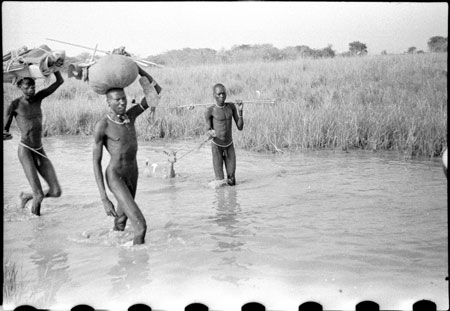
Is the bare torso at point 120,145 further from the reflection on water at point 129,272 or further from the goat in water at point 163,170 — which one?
the goat in water at point 163,170

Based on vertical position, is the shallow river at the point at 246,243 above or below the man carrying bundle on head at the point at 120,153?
below

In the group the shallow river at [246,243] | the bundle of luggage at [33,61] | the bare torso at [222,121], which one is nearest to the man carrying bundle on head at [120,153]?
the shallow river at [246,243]

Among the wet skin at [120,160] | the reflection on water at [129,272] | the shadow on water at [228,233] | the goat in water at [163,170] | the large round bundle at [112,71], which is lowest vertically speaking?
the reflection on water at [129,272]

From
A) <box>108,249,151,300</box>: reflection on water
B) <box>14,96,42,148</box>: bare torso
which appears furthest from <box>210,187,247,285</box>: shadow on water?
<box>14,96,42,148</box>: bare torso

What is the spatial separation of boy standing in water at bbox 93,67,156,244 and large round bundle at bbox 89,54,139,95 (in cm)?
12

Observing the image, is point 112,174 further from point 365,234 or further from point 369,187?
point 369,187

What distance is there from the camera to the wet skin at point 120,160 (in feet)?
12.5

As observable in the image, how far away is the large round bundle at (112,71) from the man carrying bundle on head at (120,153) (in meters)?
0.10

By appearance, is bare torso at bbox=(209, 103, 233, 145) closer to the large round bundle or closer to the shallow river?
the shallow river

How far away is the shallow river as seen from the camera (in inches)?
133

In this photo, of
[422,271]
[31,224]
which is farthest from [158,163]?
[422,271]

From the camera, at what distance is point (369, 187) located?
5336 millimetres

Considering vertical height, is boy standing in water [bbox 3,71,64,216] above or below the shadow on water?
above

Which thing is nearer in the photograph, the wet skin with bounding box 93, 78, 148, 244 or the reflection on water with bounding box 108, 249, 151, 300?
the reflection on water with bounding box 108, 249, 151, 300
